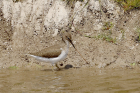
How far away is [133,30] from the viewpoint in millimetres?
10383

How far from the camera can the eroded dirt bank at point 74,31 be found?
960 cm

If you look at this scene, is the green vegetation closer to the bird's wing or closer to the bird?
the bird

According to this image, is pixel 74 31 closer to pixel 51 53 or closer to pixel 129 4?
pixel 51 53

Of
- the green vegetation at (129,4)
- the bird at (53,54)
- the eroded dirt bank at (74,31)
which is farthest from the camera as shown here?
the green vegetation at (129,4)

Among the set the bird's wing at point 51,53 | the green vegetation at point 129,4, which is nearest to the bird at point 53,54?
the bird's wing at point 51,53

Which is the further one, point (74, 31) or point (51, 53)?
point (74, 31)

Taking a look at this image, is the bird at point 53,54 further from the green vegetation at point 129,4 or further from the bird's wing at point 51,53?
the green vegetation at point 129,4

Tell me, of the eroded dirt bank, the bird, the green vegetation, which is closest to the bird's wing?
the bird

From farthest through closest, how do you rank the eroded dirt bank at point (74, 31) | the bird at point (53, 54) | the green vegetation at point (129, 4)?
the green vegetation at point (129, 4)
the eroded dirt bank at point (74, 31)
the bird at point (53, 54)

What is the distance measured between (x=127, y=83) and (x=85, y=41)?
16.2 ft

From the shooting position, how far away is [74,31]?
10.9 metres

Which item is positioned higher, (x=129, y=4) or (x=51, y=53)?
(x=129, y=4)

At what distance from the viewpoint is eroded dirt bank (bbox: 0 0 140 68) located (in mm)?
9602

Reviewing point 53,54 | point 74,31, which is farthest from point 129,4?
point 53,54
